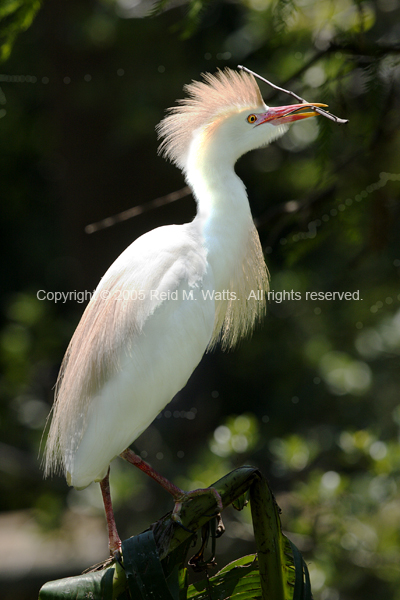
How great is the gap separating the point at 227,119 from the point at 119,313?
1.49 feet

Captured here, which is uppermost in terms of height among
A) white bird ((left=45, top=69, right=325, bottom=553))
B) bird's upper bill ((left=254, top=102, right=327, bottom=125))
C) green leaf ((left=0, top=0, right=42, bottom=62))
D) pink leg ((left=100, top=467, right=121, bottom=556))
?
green leaf ((left=0, top=0, right=42, bottom=62))

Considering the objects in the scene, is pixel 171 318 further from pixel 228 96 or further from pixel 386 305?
pixel 386 305

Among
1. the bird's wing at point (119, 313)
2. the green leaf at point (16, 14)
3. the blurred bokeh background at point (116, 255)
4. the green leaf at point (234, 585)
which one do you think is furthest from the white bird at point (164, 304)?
the blurred bokeh background at point (116, 255)

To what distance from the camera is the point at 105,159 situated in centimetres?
316

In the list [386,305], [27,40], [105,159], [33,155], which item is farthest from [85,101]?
[386,305]

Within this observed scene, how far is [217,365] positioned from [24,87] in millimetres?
1968

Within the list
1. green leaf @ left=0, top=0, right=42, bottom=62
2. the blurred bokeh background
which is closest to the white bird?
green leaf @ left=0, top=0, right=42, bottom=62

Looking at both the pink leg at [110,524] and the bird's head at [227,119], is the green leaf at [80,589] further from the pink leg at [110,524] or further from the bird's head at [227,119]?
the bird's head at [227,119]

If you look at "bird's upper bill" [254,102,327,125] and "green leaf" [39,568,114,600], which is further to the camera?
"bird's upper bill" [254,102,327,125]

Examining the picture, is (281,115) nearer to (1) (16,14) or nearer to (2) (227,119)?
(2) (227,119)

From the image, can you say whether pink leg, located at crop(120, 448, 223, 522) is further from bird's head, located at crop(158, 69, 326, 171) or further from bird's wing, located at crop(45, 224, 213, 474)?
bird's head, located at crop(158, 69, 326, 171)

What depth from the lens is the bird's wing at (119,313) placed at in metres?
1.12

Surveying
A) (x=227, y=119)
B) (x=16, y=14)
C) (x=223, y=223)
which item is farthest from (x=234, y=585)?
(x=16, y=14)

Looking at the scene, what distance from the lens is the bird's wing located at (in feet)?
3.67
